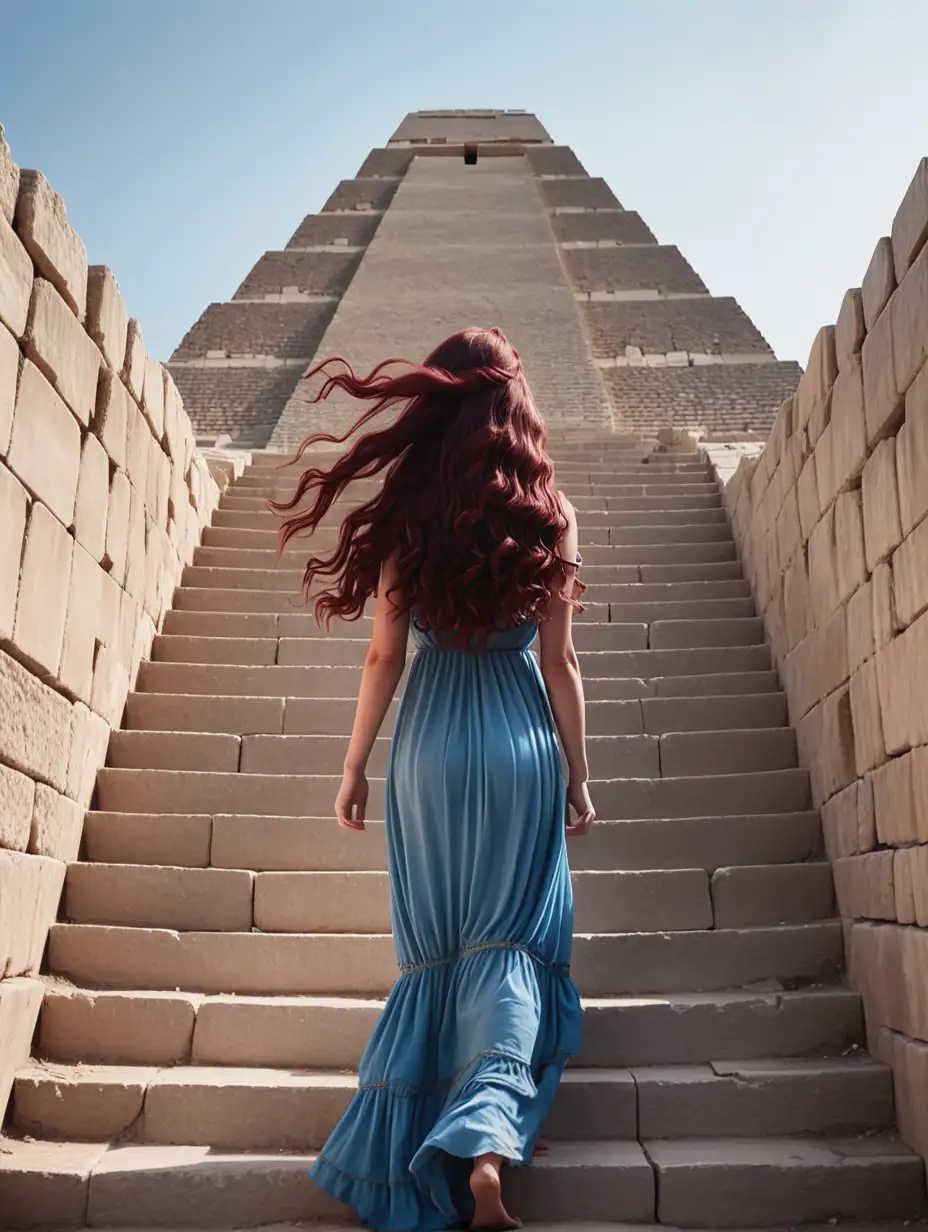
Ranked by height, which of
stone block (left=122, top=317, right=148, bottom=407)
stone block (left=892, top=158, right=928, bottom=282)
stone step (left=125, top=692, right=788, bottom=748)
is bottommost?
stone step (left=125, top=692, right=788, bottom=748)

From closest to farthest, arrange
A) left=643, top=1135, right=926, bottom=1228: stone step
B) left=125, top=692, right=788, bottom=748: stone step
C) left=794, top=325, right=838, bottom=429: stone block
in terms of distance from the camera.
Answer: left=643, top=1135, right=926, bottom=1228: stone step, left=794, top=325, right=838, bottom=429: stone block, left=125, top=692, right=788, bottom=748: stone step

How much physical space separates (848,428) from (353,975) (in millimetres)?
2407

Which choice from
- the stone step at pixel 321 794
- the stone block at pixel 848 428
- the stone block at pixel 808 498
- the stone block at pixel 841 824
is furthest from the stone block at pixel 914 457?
the stone step at pixel 321 794

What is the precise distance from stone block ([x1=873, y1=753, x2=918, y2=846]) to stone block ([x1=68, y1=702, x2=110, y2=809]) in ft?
8.64

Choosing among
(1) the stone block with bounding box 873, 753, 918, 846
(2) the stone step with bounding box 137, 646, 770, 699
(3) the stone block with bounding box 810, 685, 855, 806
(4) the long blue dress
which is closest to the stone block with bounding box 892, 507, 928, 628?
(1) the stone block with bounding box 873, 753, 918, 846

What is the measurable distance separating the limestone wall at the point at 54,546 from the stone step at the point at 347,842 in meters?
0.20

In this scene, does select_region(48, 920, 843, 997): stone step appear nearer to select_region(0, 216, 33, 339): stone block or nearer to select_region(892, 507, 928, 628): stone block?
select_region(892, 507, 928, 628): stone block

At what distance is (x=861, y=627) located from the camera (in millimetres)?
3848

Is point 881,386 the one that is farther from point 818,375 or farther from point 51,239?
point 51,239

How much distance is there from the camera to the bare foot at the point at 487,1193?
99.7 inches

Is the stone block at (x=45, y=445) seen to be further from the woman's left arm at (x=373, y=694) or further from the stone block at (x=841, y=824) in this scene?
the stone block at (x=841, y=824)

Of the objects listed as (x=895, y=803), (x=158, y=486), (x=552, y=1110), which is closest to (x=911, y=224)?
(x=895, y=803)

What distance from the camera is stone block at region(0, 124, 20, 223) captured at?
3.32 m

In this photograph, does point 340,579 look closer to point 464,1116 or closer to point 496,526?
point 496,526
